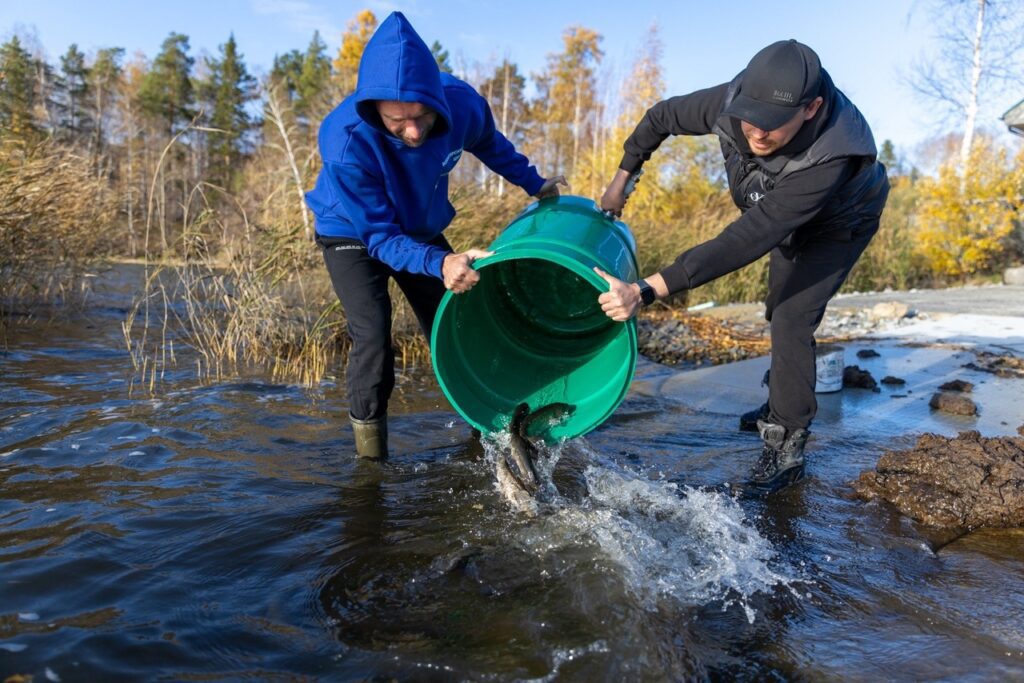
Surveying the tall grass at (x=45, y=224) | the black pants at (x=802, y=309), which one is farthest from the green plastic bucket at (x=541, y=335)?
the tall grass at (x=45, y=224)

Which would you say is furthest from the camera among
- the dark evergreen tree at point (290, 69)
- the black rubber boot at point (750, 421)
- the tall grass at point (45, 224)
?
the dark evergreen tree at point (290, 69)

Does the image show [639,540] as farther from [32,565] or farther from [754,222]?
[32,565]

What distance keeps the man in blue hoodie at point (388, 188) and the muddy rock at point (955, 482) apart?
1.99m

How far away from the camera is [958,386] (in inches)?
185

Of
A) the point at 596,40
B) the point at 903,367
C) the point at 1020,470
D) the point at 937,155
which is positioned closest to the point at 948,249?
the point at 903,367

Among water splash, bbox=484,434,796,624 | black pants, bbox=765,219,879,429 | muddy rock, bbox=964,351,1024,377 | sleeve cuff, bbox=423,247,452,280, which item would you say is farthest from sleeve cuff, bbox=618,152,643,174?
muddy rock, bbox=964,351,1024,377

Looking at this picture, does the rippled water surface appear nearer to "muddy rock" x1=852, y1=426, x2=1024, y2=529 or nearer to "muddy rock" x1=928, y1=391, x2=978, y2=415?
"muddy rock" x1=852, y1=426, x2=1024, y2=529

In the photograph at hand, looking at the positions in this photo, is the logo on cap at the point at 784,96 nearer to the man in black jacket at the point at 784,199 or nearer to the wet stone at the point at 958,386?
the man in black jacket at the point at 784,199

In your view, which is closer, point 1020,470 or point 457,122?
point 1020,470

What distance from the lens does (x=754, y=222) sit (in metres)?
2.66

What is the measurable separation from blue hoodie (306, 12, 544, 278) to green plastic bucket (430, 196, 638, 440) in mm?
359

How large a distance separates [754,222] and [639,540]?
1.27m

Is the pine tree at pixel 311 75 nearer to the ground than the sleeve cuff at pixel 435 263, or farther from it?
farther from it

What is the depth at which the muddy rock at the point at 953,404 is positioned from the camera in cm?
416
